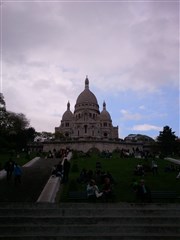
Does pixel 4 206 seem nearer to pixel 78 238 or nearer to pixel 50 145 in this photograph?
pixel 78 238

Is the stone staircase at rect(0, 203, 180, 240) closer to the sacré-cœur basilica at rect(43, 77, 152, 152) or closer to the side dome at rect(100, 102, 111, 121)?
the sacré-cœur basilica at rect(43, 77, 152, 152)

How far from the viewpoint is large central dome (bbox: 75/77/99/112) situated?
10700cm

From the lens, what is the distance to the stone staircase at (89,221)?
1277 cm

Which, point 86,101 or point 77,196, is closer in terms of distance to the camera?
point 77,196

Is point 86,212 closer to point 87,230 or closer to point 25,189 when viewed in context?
point 87,230

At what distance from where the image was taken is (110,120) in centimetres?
10506

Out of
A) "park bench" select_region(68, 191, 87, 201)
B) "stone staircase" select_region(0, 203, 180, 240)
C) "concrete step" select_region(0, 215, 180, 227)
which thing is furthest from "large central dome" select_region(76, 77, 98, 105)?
"concrete step" select_region(0, 215, 180, 227)

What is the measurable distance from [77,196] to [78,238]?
163 inches

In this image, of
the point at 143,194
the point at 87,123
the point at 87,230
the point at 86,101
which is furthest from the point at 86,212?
the point at 86,101

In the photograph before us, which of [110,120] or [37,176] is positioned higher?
[110,120]

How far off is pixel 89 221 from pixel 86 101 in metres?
93.9

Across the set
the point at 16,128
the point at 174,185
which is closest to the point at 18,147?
the point at 16,128

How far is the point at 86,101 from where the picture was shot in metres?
107

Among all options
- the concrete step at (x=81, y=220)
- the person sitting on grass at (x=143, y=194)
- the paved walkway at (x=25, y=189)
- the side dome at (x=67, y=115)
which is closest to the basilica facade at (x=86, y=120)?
the side dome at (x=67, y=115)
